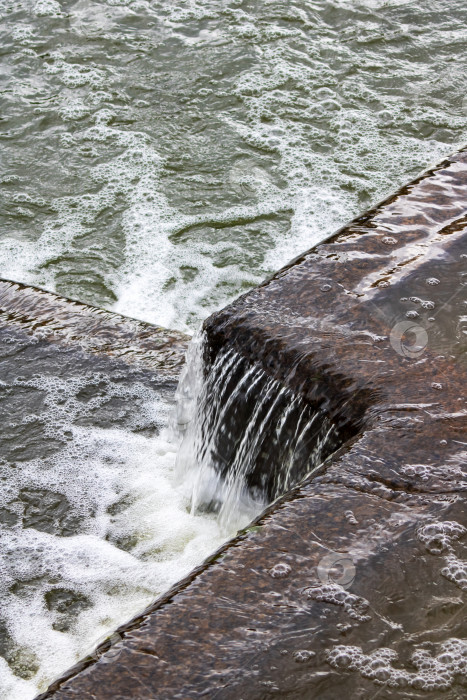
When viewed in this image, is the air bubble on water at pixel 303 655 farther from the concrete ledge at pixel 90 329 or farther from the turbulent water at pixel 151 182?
the concrete ledge at pixel 90 329

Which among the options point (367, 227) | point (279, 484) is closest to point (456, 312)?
point (367, 227)

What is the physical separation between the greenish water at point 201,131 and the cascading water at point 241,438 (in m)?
1.80

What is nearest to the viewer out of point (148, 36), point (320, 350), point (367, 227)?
point (320, 350)

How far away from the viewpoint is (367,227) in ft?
13.0

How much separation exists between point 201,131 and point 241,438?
14.2 feet

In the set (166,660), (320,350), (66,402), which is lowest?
(66,402)

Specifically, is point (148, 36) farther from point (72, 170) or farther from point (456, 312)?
point (456, 312)

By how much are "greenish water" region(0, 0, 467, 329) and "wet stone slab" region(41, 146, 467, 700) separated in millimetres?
2292

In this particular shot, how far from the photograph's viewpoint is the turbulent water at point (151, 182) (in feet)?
12.4

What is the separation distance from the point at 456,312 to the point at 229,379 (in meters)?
0.94

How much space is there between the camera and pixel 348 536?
2588 millimetres

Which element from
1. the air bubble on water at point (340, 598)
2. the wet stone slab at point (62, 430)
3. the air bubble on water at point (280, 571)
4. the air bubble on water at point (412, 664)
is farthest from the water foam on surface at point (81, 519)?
the air bubble on water at point (412, 664)

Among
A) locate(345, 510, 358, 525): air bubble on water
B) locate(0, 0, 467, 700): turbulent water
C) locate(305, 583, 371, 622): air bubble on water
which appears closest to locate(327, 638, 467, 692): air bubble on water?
locate(305, 583, 371, 622): air bubble on water

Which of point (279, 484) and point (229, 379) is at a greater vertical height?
point (229, 379)
